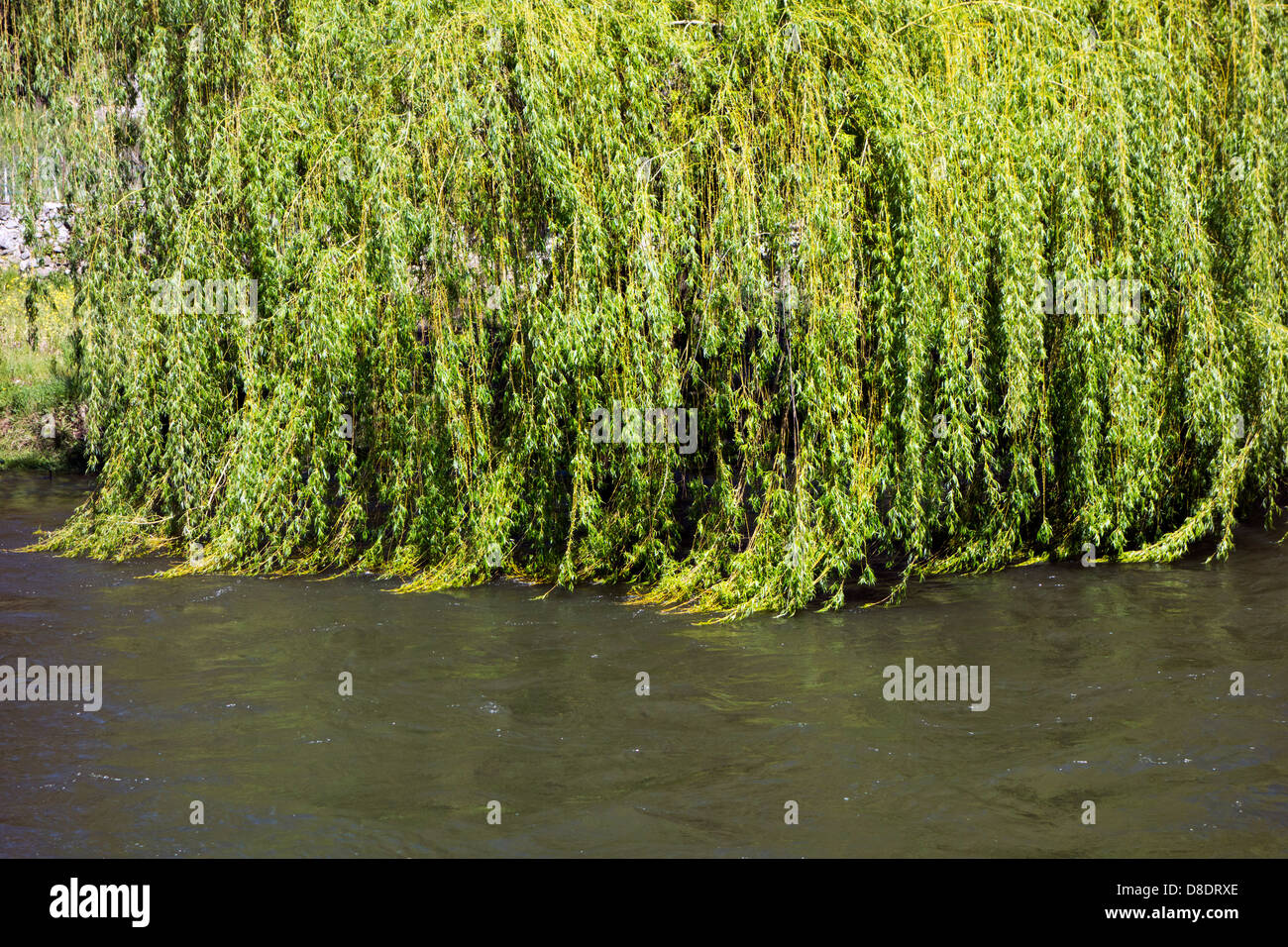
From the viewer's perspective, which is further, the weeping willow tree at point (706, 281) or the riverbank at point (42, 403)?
the riverbank at point (42, 403)

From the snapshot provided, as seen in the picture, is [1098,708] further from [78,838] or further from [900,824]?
[78,838]

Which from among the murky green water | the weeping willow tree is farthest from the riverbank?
the murky green water

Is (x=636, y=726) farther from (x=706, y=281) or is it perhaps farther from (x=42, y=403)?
(x=42, y=403)

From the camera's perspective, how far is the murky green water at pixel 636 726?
19.2 feet

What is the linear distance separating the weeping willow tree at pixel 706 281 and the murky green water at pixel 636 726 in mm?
715

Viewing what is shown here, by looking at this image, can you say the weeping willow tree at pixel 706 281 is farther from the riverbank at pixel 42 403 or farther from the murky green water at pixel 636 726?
the riverbank at pixel 42 403

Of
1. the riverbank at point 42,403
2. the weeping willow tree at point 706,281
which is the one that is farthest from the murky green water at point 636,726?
the riverbank at point 42,403

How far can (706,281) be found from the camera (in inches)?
361

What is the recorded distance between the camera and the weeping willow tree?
29.9 ft

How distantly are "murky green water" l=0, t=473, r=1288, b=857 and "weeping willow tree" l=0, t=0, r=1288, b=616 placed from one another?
715 millimetres

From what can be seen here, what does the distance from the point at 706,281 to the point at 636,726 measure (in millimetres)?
3567

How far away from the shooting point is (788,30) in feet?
29.6

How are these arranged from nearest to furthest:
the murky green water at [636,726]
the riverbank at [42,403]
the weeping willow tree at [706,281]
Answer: the murky green water at [636,726] → the weeping willow tree at [706,281] → the riverbank at [42,403]
